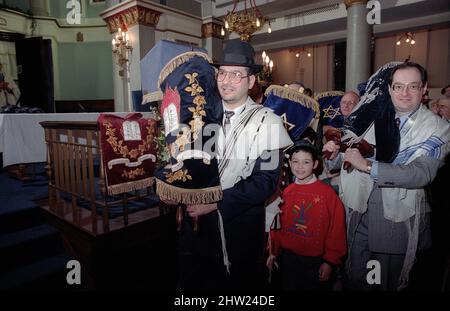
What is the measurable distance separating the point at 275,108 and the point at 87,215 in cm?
239

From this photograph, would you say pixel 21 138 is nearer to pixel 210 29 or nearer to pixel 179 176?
pixel 179 176

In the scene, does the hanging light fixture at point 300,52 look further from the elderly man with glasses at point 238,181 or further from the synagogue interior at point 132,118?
the elderly man with glasses at point 238,181

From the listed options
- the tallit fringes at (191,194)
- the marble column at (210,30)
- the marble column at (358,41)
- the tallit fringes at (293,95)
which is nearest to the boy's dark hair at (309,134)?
the tallit fringes at (293,95)

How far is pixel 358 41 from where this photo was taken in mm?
6148

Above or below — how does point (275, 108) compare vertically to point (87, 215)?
above

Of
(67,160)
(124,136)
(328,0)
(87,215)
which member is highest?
(328,0)

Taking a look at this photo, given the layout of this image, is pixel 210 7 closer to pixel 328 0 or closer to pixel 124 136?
pixel 328 0

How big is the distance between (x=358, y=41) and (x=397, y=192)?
18.7 ft

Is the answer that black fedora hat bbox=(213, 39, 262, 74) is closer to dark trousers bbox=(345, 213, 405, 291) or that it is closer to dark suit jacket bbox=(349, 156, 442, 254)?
dark suit jacket bbox=(349, 156, 442, 254)

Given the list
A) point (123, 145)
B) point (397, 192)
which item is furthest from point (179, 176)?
point (123, 145)

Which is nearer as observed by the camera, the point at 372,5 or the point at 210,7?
the point at 372,5

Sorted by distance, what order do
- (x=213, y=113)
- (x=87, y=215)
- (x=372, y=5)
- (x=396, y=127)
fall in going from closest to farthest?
1. (x=213, y=113)
2. (x=396, y=127)
3. (x=87, y=215)
4. (x=372, y=5)

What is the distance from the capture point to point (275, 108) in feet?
7.36

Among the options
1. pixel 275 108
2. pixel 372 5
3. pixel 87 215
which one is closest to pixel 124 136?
pixel 87 215
